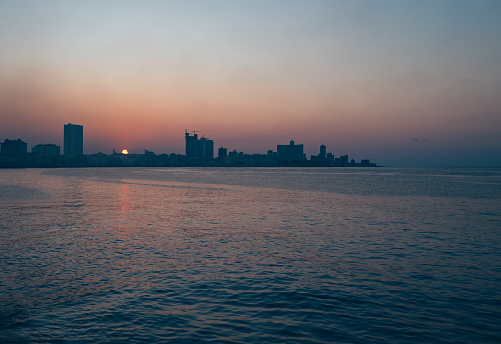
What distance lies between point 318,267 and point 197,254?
9030 mm

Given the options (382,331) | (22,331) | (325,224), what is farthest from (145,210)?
(382,331)

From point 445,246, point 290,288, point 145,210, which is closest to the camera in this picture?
point 290,288

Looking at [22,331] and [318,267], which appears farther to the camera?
[318,267]

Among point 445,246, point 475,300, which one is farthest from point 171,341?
point 445,246

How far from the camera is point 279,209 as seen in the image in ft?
188

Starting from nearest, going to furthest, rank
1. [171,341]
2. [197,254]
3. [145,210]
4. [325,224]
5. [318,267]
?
[171,341] < [318,267] < [197,254] < [325,224] < [145,210]

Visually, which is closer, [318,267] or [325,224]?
[318,267]

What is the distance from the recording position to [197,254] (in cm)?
2808

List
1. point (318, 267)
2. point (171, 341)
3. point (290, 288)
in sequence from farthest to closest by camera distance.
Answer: point (318, 267) < point (290, 288) < point (171, 341)

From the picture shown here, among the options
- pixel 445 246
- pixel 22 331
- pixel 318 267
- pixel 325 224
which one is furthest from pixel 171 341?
pixel 325 224

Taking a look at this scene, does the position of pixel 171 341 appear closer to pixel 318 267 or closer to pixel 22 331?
pixel 22 331

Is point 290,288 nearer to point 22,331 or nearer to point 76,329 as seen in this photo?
point 76,329

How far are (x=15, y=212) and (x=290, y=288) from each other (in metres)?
45.9

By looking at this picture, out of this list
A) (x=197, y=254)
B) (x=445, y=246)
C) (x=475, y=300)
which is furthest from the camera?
(x=445, y=246)
